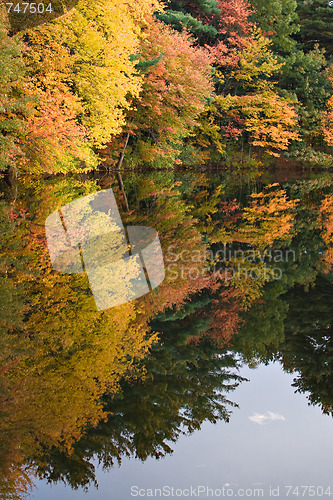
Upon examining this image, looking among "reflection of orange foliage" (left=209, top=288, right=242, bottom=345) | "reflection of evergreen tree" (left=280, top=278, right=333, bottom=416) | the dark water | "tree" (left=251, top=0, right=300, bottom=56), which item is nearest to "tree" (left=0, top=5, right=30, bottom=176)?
the dark water

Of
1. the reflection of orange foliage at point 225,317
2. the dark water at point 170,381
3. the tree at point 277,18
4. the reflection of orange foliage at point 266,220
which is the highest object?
the tree at point 277,18

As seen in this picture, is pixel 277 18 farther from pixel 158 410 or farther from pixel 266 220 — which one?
pixel 158 410

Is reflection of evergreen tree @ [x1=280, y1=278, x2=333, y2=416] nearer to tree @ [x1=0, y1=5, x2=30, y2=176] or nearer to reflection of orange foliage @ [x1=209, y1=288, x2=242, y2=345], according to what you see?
reflection of orange foliage @ [x1=209, y1=288, x2=242, y2=345]

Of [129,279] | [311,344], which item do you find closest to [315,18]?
[129,279]

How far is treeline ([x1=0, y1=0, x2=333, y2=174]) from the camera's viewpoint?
1540cm

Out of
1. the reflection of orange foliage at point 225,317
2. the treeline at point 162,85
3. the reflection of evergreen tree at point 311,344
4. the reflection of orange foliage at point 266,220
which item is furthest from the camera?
the treeline at point 162,85

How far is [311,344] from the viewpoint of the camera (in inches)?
186

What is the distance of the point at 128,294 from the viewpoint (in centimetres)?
588

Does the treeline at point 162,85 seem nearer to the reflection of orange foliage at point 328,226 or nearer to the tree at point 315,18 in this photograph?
the tree at point 315,18

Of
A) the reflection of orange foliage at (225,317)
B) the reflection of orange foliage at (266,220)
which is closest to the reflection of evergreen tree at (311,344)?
the reflection of orange foliage at (225,317)

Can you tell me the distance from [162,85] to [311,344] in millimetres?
20207

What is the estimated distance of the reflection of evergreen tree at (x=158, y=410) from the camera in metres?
2.90

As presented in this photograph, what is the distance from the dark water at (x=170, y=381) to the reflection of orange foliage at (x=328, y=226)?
0.41 meters

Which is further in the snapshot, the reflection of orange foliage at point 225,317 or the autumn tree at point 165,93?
the autumn tree at point 165,93
